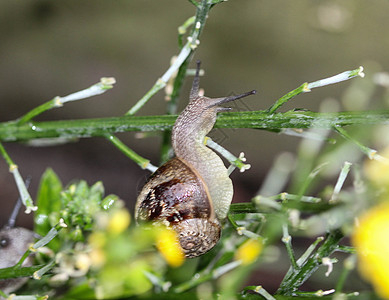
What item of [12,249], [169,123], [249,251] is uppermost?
[169,123]

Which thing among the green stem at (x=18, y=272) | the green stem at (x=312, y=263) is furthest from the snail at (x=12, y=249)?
the green stem at (x=312, y=263)

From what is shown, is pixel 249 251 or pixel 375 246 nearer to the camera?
pixel 375 246

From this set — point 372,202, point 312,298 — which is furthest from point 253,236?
point 372,202

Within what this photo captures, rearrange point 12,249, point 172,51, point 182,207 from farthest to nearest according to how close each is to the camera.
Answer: point 172,51
point 12,249
point 182,207

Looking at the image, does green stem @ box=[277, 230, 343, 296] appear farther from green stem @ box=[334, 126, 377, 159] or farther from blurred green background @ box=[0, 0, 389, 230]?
blurred green background @ box=[0, 0, 389, 230]

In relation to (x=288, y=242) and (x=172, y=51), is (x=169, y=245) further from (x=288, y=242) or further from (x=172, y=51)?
(x=172, y=51)

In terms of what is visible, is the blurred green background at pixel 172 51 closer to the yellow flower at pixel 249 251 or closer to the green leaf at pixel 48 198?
the green leaf at pixel 48 198

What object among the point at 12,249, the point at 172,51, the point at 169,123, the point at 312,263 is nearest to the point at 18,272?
the point at 12,249
